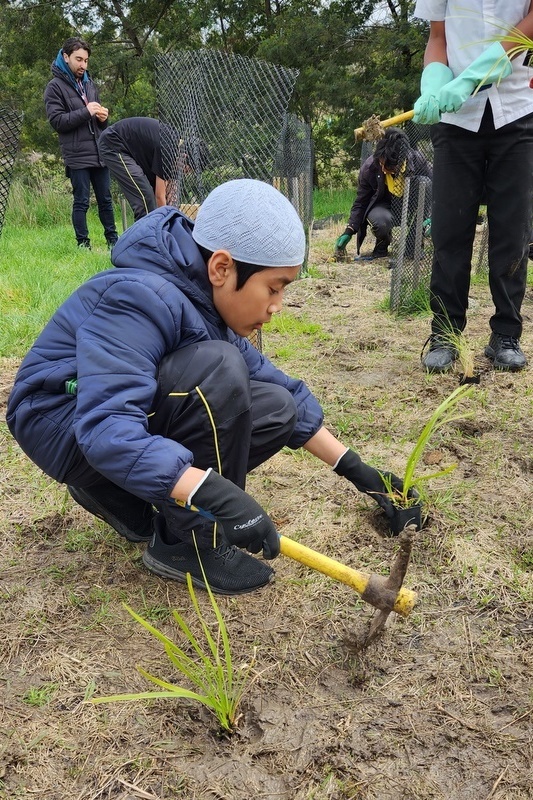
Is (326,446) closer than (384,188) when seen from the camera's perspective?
Yes

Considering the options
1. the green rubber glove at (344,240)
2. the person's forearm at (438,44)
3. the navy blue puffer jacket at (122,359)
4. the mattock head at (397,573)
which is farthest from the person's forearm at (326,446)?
the green rubber glove at (344,240)

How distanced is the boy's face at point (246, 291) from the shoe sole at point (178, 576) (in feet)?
2.46

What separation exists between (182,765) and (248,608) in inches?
19.7

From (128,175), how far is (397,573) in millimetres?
4632

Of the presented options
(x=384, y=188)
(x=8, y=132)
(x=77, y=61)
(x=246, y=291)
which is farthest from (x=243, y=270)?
(x=384, y=188)

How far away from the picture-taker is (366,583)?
152 cm

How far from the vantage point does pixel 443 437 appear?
103 inches

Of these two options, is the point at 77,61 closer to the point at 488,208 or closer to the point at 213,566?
the point at 488,208

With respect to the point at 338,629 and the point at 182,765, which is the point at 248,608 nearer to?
the point at 338,629

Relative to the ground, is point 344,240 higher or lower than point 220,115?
lower

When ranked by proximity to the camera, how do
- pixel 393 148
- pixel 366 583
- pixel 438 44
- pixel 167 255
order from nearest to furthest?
pixel 366 583 → pixel 167 255 → pixel 438 44 → pixel 393 148

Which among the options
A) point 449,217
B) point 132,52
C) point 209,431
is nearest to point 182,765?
point 209,431

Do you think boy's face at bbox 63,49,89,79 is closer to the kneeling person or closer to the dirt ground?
the dirt ground

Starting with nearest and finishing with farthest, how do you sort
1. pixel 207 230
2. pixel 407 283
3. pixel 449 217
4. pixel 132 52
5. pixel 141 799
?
pixel 141 799 < pixel 207 230 < pixel 449 217 < pixel 407 283 < pixel 132 52
